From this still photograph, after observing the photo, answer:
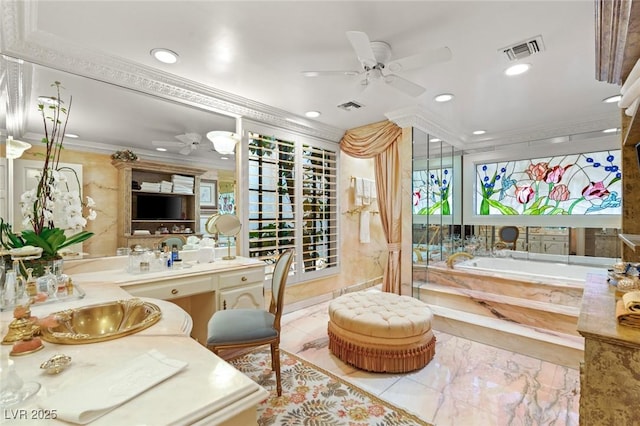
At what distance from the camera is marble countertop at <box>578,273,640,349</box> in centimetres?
97

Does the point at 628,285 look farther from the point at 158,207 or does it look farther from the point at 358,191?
the point at 158,207

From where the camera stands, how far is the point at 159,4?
154 centimetres

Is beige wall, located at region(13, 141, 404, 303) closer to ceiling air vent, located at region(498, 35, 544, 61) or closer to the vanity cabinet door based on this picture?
the vanity cabinet door

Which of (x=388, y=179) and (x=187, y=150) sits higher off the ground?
(x=187, y=150)

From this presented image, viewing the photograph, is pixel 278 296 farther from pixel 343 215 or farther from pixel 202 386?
pixel 343 215

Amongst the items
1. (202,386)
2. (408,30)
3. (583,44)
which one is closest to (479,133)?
(583,44)

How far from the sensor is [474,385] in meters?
2.00

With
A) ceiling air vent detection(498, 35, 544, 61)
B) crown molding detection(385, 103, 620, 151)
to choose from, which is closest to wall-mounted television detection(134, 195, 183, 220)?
crown molding detection(385, 103, 620, 151)

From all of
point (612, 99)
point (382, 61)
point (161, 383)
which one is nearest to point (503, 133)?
point (612, 99)

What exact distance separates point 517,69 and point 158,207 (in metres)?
3.12

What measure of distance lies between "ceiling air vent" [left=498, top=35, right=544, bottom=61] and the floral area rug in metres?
2.49

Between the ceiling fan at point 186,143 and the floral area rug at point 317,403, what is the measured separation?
1897mm

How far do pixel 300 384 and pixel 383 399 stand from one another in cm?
58

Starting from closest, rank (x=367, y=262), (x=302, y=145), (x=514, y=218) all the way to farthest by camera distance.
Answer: (x=302, y=145) < (x=514, y=218) < (x=367, y=262)
